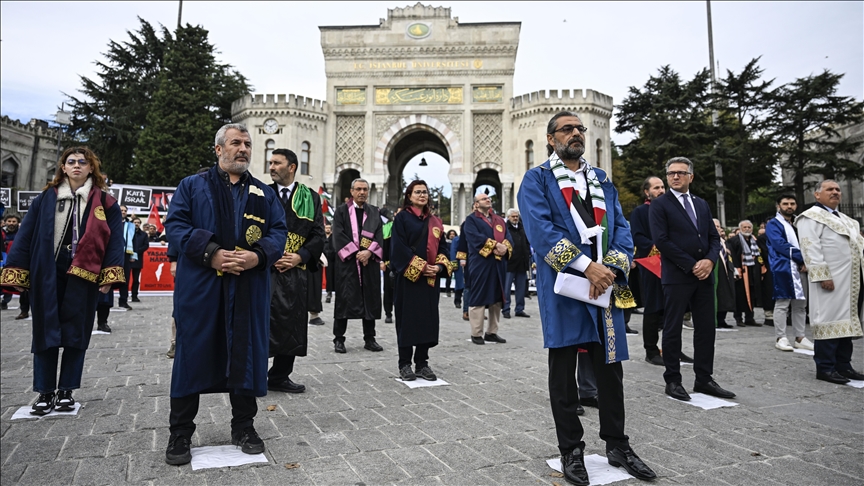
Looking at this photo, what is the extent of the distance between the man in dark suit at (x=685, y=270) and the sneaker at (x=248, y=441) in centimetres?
343

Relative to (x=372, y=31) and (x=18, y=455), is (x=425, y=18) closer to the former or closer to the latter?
(x=372, y=31)

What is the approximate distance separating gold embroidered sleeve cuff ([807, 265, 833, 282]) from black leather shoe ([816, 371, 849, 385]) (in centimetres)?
95

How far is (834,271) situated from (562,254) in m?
4.29

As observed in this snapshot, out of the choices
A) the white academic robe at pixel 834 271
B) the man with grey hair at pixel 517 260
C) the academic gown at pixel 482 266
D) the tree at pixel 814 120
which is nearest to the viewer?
the white academic robe at pixel 834 271

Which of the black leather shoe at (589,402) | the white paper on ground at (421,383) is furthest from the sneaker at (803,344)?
the white paper on ground at (421,383)

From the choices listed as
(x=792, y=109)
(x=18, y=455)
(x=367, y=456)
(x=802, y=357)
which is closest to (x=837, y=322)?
(x=802, y=357)

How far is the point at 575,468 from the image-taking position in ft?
9.32

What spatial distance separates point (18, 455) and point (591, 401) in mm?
3940

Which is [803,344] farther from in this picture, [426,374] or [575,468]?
[575,468]

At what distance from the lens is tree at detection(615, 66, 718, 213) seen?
2805 centimetres

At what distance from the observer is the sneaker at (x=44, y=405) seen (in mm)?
3910

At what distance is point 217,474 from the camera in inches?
113

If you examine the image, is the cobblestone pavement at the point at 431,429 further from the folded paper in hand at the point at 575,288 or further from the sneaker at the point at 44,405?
the folded paper in hand at the point at 575,288

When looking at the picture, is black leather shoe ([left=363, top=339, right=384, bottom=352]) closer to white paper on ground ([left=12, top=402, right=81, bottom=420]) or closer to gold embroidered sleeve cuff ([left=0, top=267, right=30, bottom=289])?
white paper on ground ([left=12, top=402, right=81, bottom=420])
